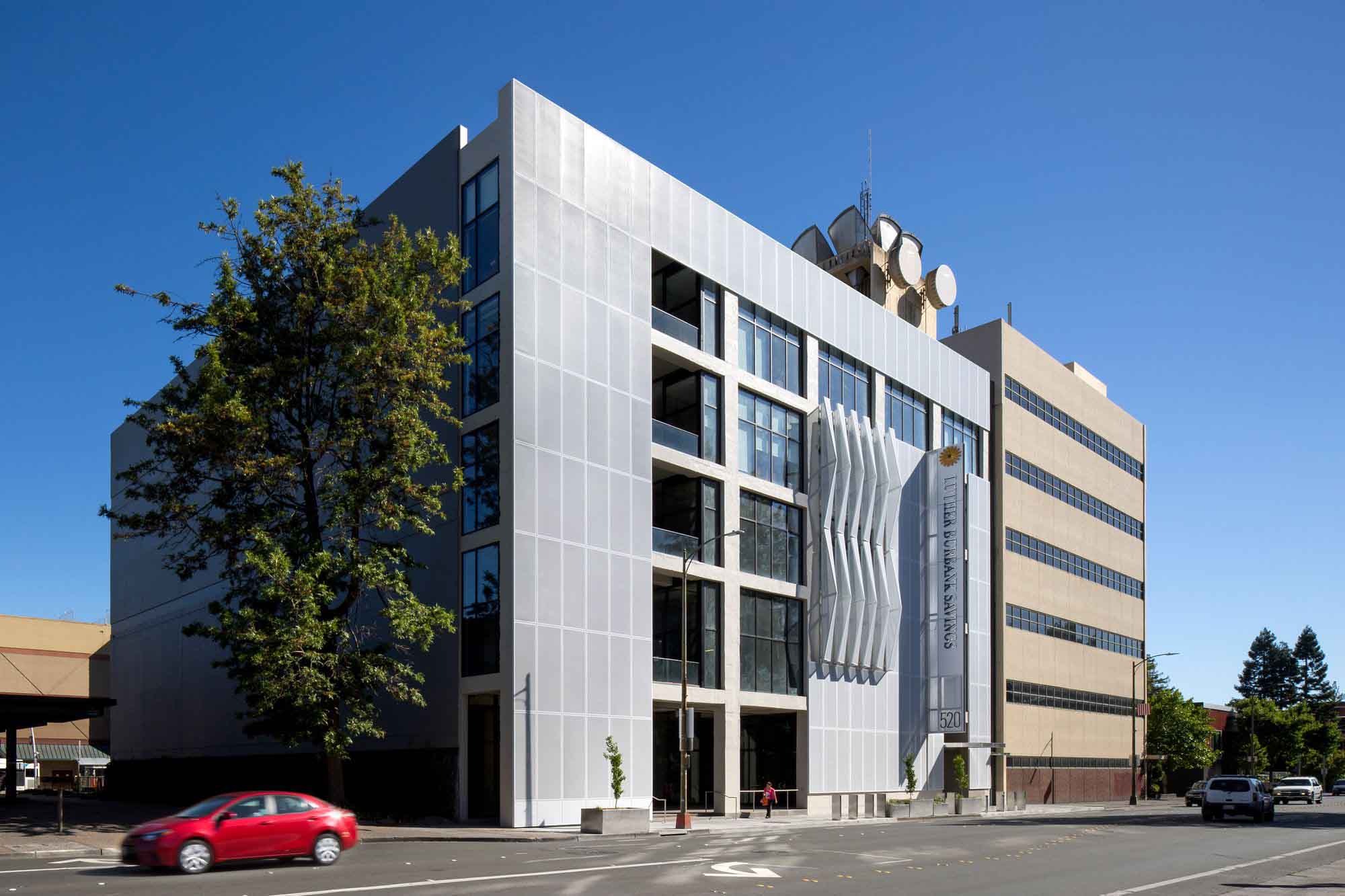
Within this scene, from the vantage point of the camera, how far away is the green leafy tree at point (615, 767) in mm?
37688

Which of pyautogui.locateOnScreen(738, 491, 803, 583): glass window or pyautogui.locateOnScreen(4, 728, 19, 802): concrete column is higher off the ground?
pyautogui.locateOnScreen(738, 491, 803, 583): glass window

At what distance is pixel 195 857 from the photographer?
21.9 metres

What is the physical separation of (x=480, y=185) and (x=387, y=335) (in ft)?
33.0

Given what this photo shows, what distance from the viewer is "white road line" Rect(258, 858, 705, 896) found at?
1930 centimetres

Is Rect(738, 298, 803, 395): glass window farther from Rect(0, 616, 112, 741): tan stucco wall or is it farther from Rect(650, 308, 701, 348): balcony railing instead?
Rect(0, 616, 112, 741): tan stucco wall

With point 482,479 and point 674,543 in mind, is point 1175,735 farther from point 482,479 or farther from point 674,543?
point 482,479

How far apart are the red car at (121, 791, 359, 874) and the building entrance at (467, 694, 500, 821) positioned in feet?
46.6

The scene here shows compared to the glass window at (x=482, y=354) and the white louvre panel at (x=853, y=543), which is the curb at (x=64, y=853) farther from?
the white louvre panel at (x=853, y=543)

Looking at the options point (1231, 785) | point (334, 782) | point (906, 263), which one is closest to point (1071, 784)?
point (1231, 785)

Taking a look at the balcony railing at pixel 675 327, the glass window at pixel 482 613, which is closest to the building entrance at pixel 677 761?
the glass window at pixel 482 613

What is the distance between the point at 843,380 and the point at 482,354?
70.1ft

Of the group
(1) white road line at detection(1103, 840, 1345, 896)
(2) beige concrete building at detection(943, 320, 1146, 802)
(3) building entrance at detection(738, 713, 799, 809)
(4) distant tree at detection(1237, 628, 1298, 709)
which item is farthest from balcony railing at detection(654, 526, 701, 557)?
(4) distant tree at detection(1237, 628, 1298, 709)

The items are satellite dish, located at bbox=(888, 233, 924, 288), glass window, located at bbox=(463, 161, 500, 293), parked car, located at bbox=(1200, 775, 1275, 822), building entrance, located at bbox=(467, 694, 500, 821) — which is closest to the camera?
building entrance, located at bbox=(467, 694, 500, 821)

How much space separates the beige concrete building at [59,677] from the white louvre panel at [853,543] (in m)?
52.8
